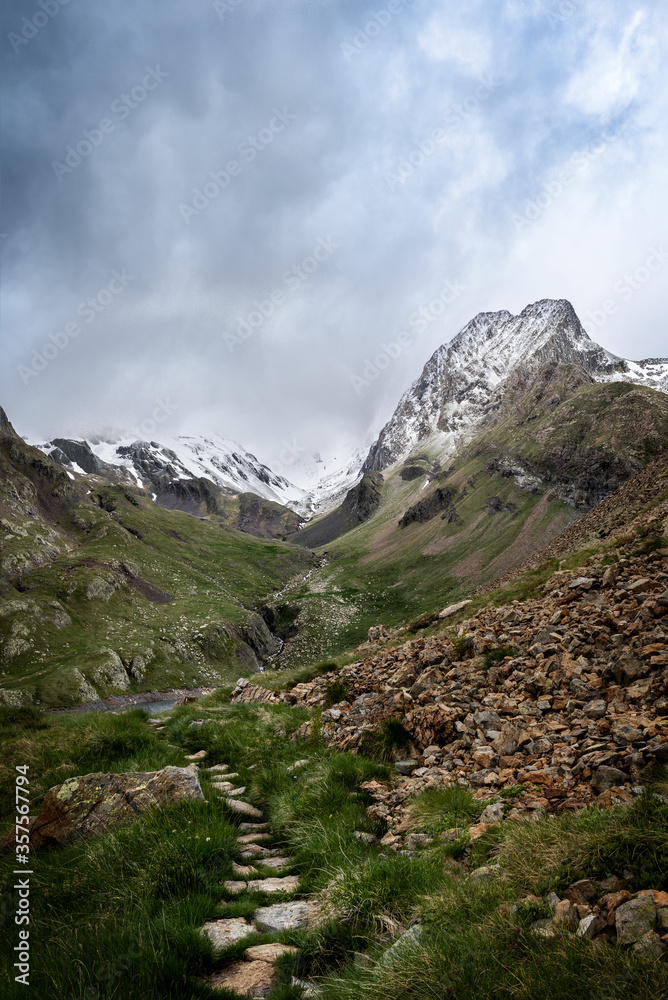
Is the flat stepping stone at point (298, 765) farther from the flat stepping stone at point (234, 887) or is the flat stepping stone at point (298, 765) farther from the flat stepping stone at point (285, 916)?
the flat stepping stone at point (285, 916)

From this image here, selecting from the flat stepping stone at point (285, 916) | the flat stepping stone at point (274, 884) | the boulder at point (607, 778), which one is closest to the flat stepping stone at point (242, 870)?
the flat stepping stone at point (274, 884)

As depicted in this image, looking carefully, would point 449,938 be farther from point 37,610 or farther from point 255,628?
point 255,628

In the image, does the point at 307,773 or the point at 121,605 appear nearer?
the point at 307,773

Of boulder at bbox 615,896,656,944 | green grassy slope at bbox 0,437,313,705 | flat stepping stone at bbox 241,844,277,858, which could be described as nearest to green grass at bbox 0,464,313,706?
green grassy slope at bbox 0,437,313,705

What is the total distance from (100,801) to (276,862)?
3.34 m

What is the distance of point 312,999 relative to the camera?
162 inches

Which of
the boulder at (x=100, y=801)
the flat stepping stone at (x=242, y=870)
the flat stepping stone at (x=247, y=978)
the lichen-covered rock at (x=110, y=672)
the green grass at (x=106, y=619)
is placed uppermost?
the green grass at (x=106, y=619)

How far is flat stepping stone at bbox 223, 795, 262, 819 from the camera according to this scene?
850 cm

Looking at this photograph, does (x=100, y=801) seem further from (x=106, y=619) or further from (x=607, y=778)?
(x=106, y=619)

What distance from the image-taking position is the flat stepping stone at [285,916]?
5344 millimetres

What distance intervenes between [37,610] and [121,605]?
22602 millimetres

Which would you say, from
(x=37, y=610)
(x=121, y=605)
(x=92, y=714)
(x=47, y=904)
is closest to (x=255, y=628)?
(x=121, y=605)

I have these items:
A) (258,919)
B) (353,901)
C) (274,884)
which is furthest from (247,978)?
(274,884)

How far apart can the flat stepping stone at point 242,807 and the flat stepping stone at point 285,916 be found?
2.89 metres
